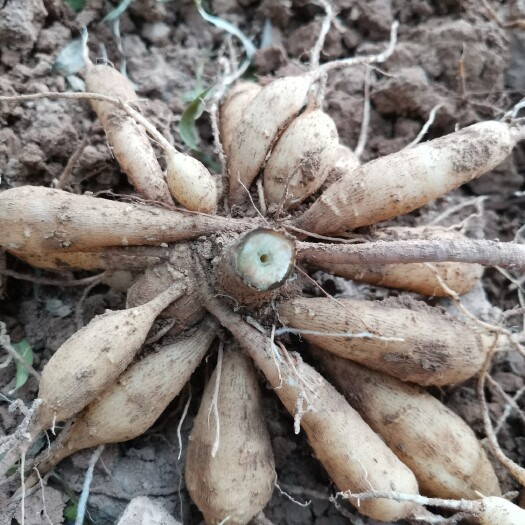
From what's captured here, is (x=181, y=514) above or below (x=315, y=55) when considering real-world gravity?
below

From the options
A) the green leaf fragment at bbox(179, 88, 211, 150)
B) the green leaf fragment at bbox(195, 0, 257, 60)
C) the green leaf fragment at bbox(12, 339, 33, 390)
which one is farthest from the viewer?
the green leaf fragment at bbox(195, 0, 257, 60)

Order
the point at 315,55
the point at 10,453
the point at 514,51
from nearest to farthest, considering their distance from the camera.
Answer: the point at 10,453 < the point at 315,55 < the point at 514,51

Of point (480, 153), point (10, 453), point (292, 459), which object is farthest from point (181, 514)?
point (480, 153)

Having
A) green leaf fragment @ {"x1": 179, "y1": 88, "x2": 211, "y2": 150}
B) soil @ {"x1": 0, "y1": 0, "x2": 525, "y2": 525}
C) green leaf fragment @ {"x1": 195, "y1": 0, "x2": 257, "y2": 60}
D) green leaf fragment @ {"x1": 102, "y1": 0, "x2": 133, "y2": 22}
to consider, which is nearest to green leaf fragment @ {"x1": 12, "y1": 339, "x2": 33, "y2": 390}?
soil @ {"x1": 0, "y1": 0, "x2": 525, "y2": 525}

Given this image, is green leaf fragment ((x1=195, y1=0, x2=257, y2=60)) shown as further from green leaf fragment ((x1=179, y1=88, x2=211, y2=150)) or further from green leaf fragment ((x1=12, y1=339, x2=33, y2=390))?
green leaf fragment ((x1=12, y1=339, x2=33, y2=390))

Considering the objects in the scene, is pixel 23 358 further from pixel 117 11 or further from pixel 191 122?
pixel 117 11

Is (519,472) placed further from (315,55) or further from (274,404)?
(315,55)

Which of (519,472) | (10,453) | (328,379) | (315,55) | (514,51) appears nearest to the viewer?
(10,453)

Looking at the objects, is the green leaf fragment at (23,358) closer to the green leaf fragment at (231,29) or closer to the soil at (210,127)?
the soil at (210,127)

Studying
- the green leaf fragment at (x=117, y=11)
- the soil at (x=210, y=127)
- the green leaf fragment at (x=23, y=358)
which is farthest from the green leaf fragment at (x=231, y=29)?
the green leaf fragment at (x=23, y=358)
